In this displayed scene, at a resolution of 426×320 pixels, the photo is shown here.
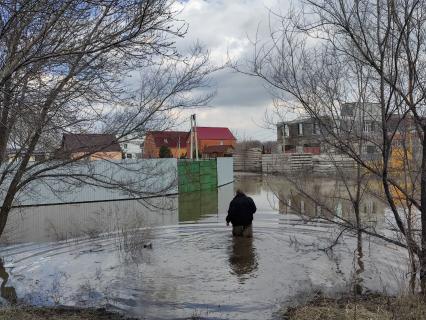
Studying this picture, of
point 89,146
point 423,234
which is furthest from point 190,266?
point 423,234

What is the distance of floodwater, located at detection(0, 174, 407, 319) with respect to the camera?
8539 mm

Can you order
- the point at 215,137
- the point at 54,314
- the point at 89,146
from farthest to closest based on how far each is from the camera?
1. the point at 215,137
2. the point at 89,146
3. the point at 54,314

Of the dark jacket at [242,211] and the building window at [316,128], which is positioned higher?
the building window at [316,128]

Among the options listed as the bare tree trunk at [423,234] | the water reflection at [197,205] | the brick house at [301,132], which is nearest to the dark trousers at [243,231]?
the water reflection at [197,205]

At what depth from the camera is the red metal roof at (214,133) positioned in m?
91.8

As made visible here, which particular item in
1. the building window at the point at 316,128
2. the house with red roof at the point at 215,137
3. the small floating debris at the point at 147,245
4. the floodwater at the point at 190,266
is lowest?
the floodwater at the point at 190,266

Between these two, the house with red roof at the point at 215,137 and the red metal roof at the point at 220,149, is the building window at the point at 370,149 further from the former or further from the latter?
the house with red roof at the point at 215,137

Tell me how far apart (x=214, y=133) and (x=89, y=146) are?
85.8 metres

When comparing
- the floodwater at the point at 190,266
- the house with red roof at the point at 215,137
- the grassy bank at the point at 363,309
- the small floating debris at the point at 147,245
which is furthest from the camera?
the house with red roof at the point at 215,137

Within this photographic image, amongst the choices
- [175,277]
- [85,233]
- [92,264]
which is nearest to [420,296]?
[175,277]

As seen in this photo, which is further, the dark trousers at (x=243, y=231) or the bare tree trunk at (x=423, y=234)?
the dark trousers at (x=243, y=231)

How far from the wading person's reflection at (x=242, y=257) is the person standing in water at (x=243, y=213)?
29 cm

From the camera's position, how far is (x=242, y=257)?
12.0 metres

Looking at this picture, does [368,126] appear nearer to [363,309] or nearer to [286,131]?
[286,131]
